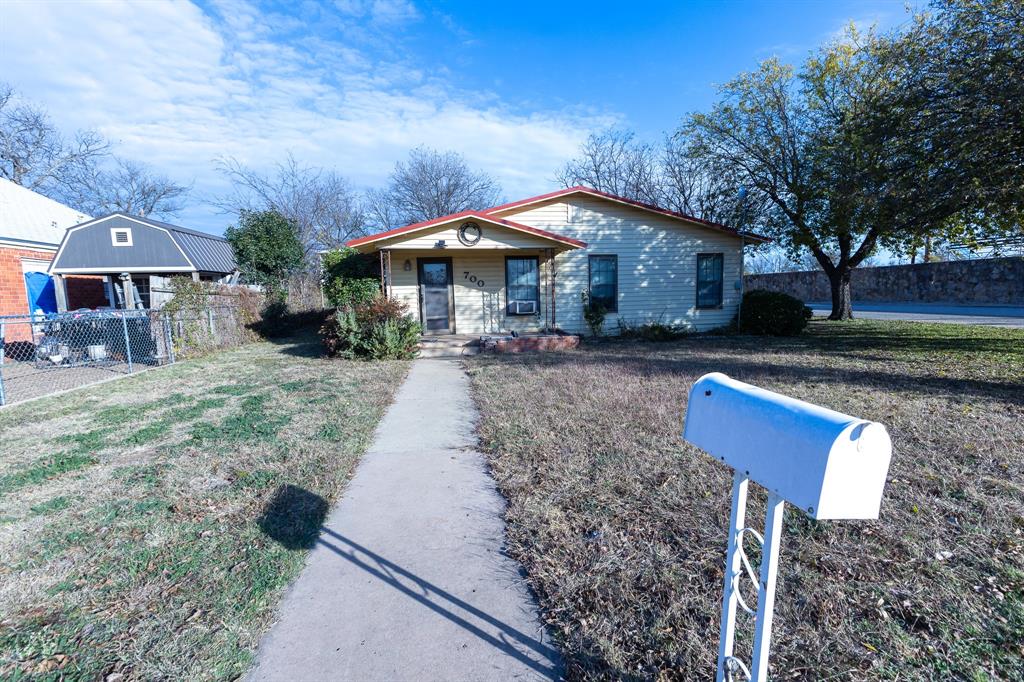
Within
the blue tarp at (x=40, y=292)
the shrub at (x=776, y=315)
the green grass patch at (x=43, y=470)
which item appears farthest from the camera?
the blue tarp at (x=40, y=292)

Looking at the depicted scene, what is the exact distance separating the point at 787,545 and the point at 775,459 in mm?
1964

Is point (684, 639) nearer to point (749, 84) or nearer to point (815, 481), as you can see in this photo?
point (815, 481)

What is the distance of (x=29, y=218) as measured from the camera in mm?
14906

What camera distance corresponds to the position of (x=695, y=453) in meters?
4.08

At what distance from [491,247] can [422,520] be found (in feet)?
30.5

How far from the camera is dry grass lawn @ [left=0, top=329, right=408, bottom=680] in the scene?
2.02 m

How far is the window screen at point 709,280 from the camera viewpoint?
45.5ft

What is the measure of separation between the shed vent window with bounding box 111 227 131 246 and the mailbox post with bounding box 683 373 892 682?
20605mm

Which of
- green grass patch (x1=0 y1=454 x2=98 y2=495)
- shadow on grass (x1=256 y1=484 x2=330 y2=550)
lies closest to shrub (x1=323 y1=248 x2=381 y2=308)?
green grass patch (x1=0 y1=454 x2=98 y2=495)

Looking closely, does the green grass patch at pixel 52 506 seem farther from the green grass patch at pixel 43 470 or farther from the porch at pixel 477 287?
the porch at pixel 477 287

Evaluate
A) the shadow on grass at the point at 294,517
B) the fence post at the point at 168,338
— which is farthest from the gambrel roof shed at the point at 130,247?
the shadow on grass at the point at 294,517

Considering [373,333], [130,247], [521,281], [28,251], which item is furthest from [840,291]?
[28,251]

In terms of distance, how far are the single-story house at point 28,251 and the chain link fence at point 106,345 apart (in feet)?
5.12

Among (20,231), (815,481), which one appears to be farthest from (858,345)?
(20,231)
